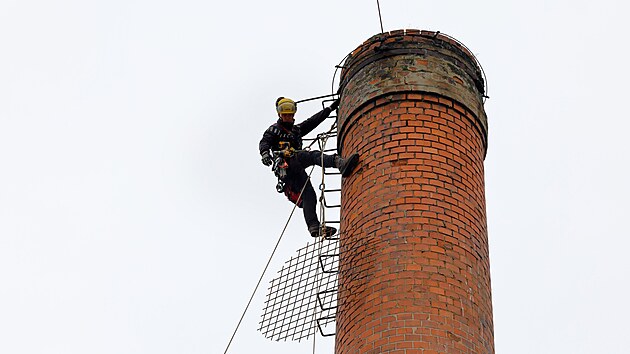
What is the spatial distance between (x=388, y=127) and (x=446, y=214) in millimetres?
1257

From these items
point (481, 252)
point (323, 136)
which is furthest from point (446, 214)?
point (323, 136)

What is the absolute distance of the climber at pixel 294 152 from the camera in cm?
1413

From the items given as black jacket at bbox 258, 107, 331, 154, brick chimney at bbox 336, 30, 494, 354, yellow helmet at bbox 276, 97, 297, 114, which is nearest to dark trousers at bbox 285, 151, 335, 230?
black jacket at bbox 258, 107, 331, 154

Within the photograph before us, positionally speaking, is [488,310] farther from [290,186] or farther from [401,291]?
[290,186]

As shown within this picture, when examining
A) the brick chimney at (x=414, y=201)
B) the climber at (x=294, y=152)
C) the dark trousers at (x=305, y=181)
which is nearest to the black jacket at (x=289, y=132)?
the climber at (x=294, y=152)

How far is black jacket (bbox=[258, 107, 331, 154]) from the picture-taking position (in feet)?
47.2

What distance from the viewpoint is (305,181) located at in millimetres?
14375

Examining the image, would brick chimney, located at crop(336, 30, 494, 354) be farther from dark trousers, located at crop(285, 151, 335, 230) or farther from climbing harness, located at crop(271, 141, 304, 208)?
climbing harness, located at crop(271, 141, 304, 208)

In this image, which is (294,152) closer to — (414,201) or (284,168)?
(284,168)

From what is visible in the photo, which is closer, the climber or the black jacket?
the climber

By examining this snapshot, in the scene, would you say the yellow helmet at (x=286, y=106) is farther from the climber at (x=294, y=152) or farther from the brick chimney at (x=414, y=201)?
the brick chimney at (x=414, y=201)

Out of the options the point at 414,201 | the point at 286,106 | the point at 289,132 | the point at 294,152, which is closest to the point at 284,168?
the point at 294,152

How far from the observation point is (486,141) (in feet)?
43.7

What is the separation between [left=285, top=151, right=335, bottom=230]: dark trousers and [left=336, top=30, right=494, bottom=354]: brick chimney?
0.81m
